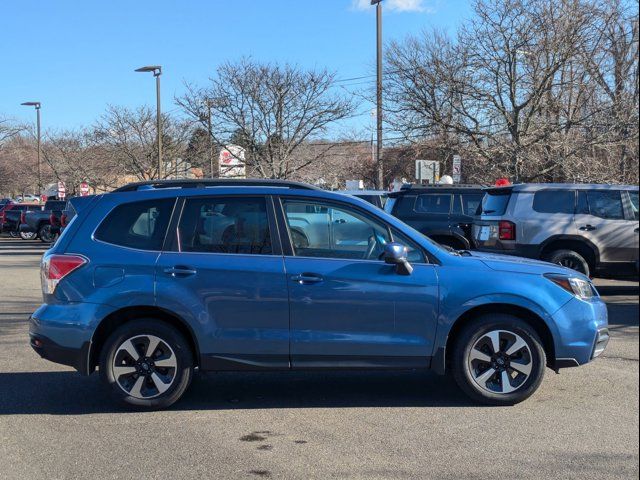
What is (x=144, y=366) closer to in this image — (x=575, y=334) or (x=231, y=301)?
(x=231, y=301)

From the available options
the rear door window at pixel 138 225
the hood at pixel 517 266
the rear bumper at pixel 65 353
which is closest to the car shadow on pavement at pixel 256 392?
the rear bumper at pixel 65 353

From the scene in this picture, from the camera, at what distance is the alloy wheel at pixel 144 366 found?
16.5ft

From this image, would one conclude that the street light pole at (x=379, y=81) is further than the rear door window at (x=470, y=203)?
Yes

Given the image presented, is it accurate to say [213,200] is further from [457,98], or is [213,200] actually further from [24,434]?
[457,98]

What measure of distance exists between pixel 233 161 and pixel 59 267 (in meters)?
19.1

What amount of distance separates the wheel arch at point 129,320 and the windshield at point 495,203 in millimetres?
6825

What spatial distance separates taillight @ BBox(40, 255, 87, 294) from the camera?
5.04 m

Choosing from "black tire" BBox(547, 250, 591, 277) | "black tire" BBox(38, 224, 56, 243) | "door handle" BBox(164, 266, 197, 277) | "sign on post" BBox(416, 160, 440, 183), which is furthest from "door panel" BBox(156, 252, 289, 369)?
"black tire" BBox(38, 224, 56, 243)

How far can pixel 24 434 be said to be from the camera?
Answer: 15.3ft

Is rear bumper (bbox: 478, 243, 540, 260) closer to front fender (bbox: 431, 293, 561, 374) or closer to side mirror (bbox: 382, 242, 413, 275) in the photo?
front fender (bbox: 431, 293, 561, 374)

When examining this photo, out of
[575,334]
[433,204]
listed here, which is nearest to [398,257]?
[575,334]

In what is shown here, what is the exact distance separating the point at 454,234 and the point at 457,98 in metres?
6.36

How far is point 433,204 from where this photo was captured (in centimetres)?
1296

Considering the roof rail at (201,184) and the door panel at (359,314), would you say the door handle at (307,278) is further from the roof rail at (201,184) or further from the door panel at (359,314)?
the roof rail at (201,184)
